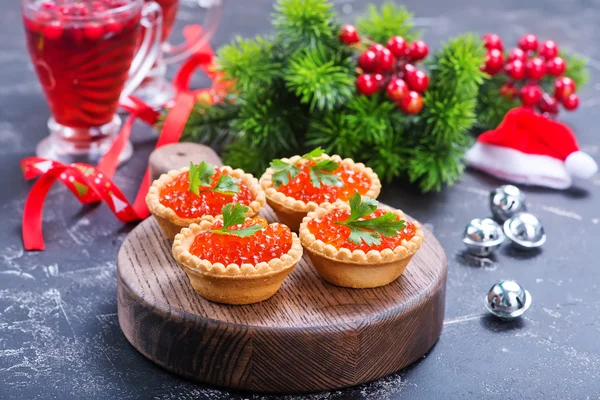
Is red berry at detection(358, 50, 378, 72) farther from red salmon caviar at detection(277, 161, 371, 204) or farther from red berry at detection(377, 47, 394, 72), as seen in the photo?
red salmon caviar at detection(277, 161, 371, 204)

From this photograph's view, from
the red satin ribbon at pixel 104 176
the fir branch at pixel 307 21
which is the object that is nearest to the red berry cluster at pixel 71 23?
the red satin ribbon at pixel 104 176

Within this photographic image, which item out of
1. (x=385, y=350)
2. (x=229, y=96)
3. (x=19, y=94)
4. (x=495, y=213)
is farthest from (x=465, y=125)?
(x=19, y=94)

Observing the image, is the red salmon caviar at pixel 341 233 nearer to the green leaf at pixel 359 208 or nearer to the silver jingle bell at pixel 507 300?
the green leaf at pixel 359 208

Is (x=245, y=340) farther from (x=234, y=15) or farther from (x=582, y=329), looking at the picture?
(x=234, y=15)

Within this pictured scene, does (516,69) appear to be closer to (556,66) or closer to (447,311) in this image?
(556,66)

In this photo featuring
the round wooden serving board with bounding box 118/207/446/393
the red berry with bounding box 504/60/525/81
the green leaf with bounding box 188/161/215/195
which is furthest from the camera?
the red berry with bounding box 504/60/525/81

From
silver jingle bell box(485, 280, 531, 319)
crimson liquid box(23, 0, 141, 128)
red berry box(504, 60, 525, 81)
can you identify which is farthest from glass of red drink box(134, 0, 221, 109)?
silver jingle bell box(485, 280, 531, 319)

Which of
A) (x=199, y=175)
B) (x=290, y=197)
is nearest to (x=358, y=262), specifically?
(x=290, y=197)
